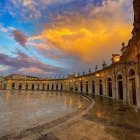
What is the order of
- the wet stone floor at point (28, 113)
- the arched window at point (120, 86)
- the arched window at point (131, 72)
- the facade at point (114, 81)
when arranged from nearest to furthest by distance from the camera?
the wet stone floor at point (28, 113), the facade at point (114, 81), the arched window at point (131, 72), the arched window at point (120, 86)

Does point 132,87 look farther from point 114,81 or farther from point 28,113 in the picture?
point 28,113

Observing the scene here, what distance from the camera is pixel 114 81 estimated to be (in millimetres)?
19938

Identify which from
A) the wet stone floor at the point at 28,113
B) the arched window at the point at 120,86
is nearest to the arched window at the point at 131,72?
the arched window at the point at 120,86

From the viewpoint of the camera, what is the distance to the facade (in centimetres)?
1194

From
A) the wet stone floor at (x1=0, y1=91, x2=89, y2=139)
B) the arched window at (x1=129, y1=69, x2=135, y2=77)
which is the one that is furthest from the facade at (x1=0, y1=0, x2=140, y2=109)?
the wet stone floor at (x1=0, y1=91, x2=89, y2=139)

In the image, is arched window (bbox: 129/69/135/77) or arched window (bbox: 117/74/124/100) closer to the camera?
arched window (bbox: 129/69/135/77)

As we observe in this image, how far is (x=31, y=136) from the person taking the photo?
5363 mm

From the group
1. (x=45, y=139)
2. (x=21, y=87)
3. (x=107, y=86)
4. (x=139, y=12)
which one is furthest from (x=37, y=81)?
(x=45, y=139)

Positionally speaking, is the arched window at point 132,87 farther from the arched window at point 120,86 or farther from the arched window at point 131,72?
the arched window at point 120,86

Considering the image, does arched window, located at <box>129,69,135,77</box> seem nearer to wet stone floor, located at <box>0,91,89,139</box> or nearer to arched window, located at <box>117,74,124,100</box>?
arched window, located at <box>117,74,124,100</box>

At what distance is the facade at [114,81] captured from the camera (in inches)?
470

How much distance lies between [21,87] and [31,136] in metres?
74.9

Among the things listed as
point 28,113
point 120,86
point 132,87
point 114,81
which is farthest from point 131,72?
point 28,113

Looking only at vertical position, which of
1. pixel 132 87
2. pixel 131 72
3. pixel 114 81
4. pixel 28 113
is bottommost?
pixel 28 113
